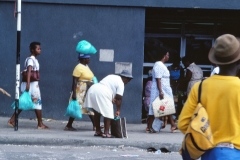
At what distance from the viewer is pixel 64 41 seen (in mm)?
14297

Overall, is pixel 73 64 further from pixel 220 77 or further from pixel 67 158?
pixel 220 77

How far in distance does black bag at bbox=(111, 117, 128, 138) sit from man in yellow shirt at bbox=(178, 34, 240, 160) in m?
6.51

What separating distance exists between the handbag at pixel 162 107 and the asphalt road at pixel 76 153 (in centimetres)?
175

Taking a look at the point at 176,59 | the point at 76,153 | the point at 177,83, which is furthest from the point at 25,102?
the point at 176,59

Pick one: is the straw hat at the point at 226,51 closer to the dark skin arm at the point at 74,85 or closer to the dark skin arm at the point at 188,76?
the dark skin arm at the point at 74,85

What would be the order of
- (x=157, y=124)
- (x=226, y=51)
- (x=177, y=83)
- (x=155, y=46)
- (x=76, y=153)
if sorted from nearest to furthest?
1. (x=226, y=51)
2. (x=76, y=153)
3. (x=157, y=124)
4. (x=177, y=83)
5. (x=155, y=46)

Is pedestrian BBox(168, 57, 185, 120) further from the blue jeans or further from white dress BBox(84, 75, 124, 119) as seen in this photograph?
the blue jeans

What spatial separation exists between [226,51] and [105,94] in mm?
6419

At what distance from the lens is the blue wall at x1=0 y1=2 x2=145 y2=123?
14219 mm

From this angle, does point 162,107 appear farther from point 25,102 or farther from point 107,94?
point 25,102

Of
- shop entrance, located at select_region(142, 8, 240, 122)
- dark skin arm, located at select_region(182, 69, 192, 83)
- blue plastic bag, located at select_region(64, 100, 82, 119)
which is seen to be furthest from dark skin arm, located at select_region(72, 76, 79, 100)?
shop entrance, located at select_region(142, 8, 240, 122)

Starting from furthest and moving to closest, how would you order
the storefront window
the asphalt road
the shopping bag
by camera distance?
the storefront window < the shopping bag < the asphalt road

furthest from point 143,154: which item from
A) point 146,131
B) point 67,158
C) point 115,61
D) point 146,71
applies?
point 146,71

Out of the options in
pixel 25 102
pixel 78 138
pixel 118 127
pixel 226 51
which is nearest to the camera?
pixel 226 51
